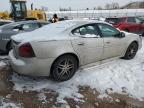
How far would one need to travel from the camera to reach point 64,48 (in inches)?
227

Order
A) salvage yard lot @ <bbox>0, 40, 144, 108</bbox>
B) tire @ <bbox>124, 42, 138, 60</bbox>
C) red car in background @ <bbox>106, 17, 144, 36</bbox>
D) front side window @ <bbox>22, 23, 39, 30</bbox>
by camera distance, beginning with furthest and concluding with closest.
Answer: red car in background @ <bbox>106, 17, 144, 36</bbox> → front side window @ <bbox>22, 23, 39, 30</bbox> → tire @ <bbox>124, 42, 138, 60</bbox> → salvage yard lot @ <bbox>0, 40, 144, 108</bbox>

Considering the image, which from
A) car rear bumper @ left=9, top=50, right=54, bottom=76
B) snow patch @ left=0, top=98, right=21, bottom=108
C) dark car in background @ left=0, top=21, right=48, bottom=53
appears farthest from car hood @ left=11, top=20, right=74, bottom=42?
dark car in background @ left=0, top=21, right=48, bottom=53

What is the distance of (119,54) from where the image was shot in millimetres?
7402

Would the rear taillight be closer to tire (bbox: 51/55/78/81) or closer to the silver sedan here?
the silver sedan

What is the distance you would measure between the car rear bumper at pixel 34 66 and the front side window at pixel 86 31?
116 centimetres

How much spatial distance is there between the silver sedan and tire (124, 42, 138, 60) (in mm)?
513

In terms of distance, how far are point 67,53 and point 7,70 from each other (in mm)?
2038

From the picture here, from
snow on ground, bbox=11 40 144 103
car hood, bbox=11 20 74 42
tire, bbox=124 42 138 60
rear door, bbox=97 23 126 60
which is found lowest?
snow on ground, bbox=11 40 144 103

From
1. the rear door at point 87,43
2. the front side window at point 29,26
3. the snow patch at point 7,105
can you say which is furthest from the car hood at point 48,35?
the front side window at point 29,26

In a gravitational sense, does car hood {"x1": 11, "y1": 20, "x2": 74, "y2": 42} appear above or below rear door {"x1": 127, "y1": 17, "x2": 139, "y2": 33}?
above

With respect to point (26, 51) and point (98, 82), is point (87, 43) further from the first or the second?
point (26, 51)

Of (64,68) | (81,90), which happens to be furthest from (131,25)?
(81,90)

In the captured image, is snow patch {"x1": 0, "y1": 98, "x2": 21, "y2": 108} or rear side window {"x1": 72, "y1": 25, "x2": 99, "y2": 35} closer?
snow patch {"x1": 0, "y1": 98, "x2": 21, "y2": 108}

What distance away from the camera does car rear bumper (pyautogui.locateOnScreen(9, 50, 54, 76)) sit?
17.9 ft
